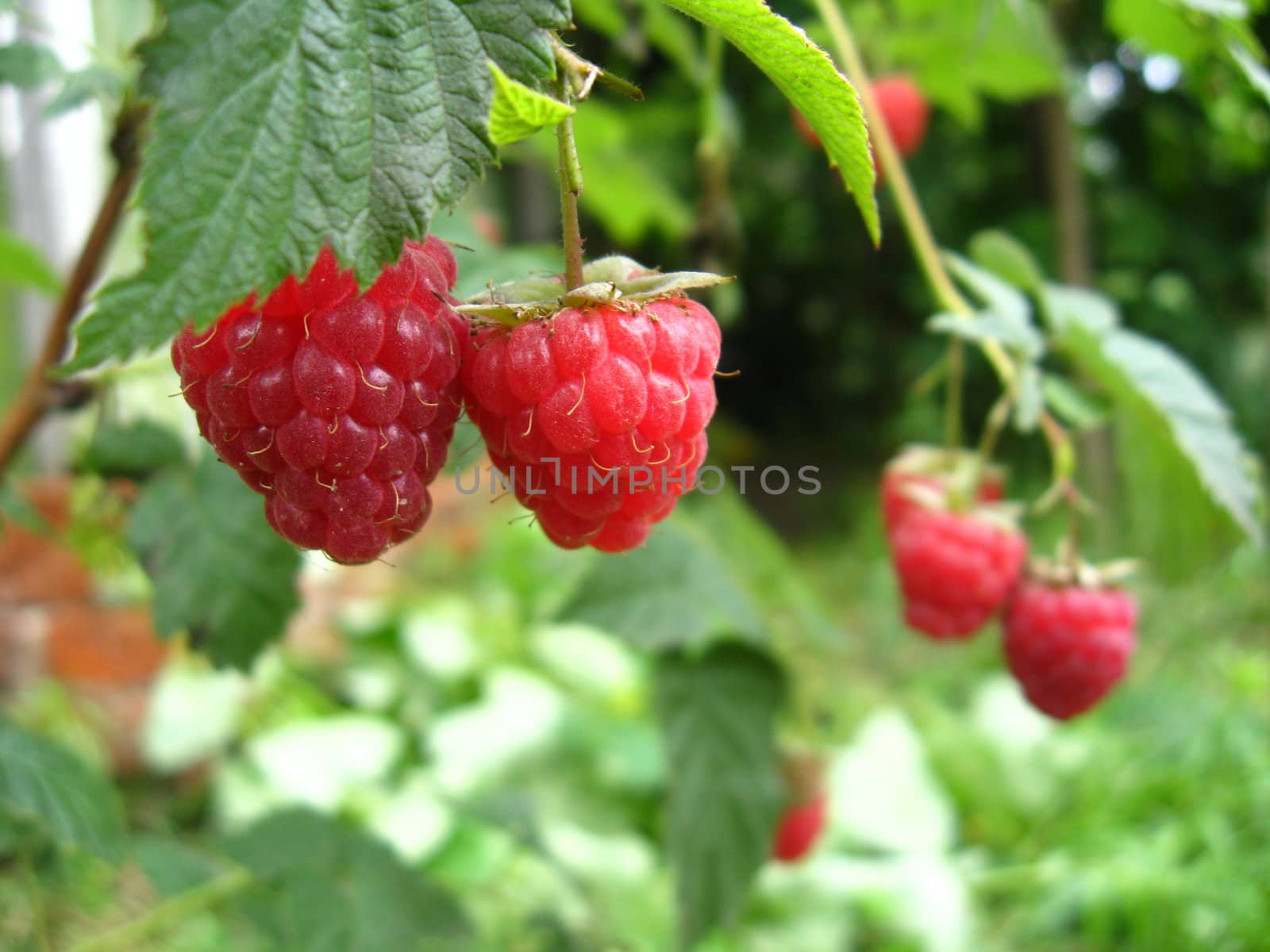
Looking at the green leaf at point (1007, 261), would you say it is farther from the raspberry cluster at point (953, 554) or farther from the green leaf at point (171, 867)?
the green leaf at point (171, 867)

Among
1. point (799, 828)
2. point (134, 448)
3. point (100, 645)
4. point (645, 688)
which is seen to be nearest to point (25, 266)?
point (134, 448)

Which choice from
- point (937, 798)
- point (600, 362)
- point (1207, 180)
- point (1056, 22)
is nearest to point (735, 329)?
point (1207, 180)

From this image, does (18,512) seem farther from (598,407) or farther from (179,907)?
(598,407)

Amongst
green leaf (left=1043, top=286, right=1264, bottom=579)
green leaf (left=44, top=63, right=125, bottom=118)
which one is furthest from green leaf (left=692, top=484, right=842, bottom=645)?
green leaf (left=44, top=63, right=125, bottom=118)

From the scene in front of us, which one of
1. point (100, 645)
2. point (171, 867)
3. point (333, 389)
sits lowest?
point (100, 645)

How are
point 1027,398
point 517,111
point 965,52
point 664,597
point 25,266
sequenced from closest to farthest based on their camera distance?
1. point 517,111
2. point 1027,398
3. point 25,266
4. point 664,597
5. point 965,52

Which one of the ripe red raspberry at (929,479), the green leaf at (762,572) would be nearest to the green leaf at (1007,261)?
the ripe red raspberry at (929,479)
